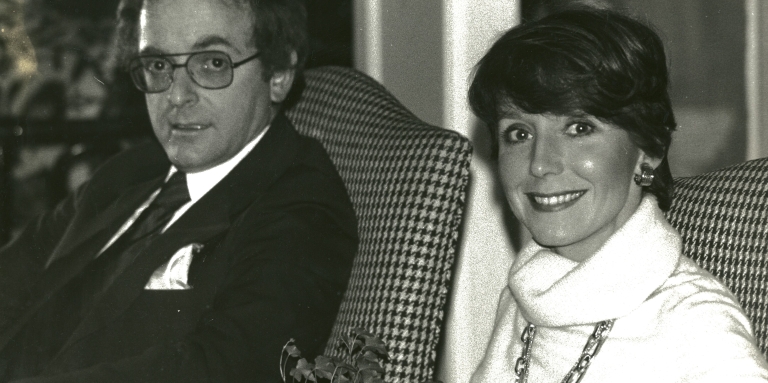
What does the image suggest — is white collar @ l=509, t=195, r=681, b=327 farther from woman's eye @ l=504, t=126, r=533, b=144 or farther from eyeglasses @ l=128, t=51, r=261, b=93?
→ eyeglasses @ l=128, t=51, r=261, b=93

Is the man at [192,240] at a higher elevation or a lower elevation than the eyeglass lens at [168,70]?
lower

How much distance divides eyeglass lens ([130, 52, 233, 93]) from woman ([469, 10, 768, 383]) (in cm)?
45

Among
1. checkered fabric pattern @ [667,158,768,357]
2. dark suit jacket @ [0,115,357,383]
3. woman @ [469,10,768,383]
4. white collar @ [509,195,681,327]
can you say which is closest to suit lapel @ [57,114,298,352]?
dark suit jacket @ [0,115,357,383]

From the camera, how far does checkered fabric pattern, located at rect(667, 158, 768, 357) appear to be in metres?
1.39

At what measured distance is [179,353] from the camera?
57.7 inches

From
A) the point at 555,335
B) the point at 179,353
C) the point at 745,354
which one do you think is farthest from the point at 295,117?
the point at 745,354

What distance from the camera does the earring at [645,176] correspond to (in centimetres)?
138

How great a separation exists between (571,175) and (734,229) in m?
0.28

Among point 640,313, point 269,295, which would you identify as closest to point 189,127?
point 269,295

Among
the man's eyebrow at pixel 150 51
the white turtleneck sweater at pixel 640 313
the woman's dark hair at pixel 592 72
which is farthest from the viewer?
the man's eyebrow at pixel 150 51

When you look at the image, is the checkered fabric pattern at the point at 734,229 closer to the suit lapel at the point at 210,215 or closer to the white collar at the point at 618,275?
the white collar at the point at 618,275

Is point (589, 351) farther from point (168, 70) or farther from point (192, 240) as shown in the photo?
point (168, 70)

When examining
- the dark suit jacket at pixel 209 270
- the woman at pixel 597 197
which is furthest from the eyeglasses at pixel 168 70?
the woman at pixel 597 197

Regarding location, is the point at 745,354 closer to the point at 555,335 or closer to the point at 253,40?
the point at 555,335
